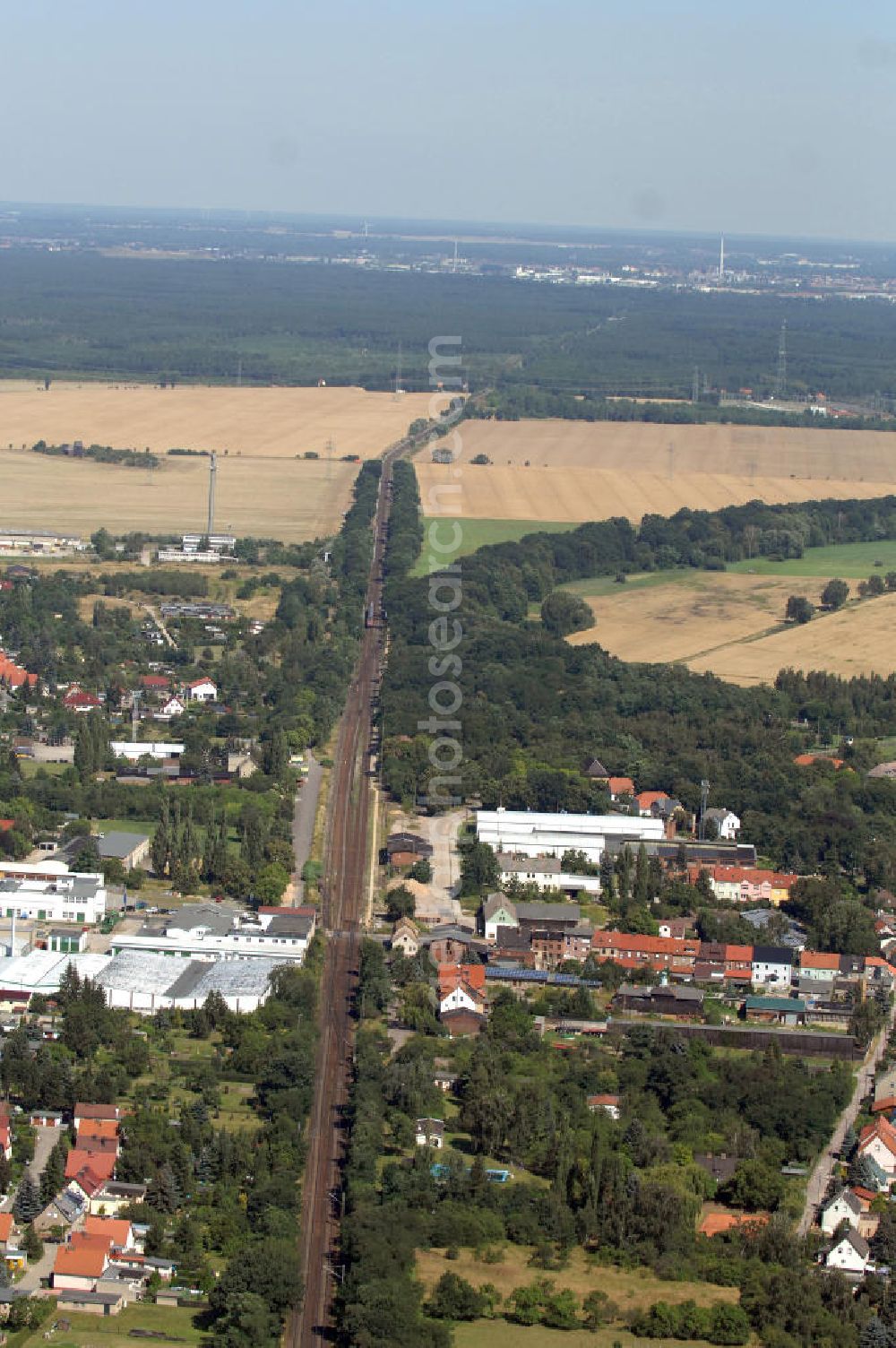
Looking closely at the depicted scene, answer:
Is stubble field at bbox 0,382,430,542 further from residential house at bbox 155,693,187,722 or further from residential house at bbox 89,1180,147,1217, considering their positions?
residential house at bbox 89,1180,147,1217

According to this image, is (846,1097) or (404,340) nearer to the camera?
(846,1097)

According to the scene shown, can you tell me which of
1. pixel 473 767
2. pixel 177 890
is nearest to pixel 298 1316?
pixel 177 890

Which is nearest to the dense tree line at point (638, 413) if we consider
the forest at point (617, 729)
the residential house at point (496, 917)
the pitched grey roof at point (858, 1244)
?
the forest at point (617, 729)

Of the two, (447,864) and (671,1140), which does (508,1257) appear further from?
(447,864)

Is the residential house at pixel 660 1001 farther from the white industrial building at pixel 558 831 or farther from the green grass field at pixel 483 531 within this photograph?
the green grass field at pixel 483 531

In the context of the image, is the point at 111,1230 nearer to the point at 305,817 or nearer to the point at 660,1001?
the point at 660,1001
